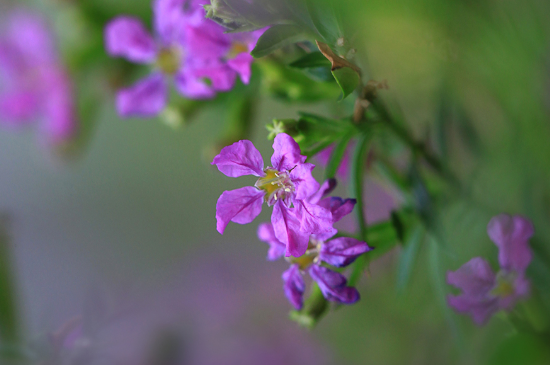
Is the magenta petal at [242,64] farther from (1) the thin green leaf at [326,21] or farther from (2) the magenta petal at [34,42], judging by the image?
(2) the magenta petal at [34,42]

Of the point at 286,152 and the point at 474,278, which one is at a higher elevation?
the point at 286,152

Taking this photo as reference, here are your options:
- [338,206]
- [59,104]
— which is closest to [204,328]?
[59,104]

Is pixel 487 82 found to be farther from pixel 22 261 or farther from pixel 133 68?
pixel 22 261

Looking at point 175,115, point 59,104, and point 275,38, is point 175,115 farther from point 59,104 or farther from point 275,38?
point 59,104

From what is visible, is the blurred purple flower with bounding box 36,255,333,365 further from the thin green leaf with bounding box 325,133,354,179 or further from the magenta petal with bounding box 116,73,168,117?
the thin green leaf with bounding box 325,133,354,179

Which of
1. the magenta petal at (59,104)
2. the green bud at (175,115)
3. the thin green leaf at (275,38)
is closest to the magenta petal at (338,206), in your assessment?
the thin green leaf at (275,38)
